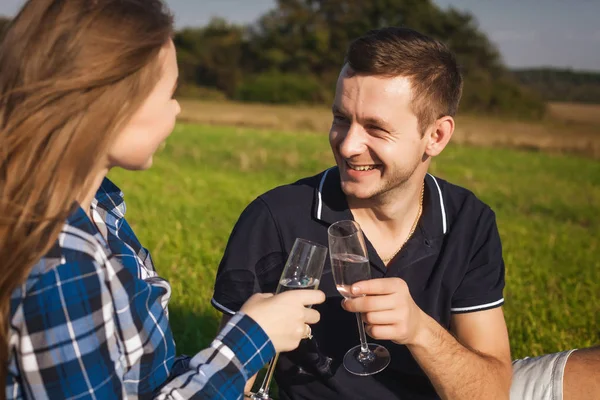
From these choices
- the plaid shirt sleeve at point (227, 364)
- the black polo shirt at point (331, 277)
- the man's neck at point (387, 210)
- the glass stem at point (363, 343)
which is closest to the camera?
the plaid shirt sleeve at point (227, 364)

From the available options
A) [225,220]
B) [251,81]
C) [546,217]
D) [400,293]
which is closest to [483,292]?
[400,293]

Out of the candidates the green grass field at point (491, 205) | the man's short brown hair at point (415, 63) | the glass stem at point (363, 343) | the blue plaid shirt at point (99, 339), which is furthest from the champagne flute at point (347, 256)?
the green grass field at point (491, 205)

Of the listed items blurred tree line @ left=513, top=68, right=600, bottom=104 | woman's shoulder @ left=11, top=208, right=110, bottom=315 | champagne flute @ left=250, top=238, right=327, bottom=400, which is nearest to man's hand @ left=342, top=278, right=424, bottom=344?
champagne flute @ left=250, top=238, right=327, bottom=400

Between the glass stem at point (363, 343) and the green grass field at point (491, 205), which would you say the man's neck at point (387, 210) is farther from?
the green grass field at point (491, 205)

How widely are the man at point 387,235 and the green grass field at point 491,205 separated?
225 cm

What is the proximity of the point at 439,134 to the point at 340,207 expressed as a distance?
656 mm

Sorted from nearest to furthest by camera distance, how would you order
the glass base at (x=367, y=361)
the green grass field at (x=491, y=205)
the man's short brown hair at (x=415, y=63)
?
the glass base at (x=367, y=361)
the man's short brown hair at (x=415, y=63)
the green grass field at (x=491, y=205)

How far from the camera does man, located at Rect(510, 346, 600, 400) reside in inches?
129

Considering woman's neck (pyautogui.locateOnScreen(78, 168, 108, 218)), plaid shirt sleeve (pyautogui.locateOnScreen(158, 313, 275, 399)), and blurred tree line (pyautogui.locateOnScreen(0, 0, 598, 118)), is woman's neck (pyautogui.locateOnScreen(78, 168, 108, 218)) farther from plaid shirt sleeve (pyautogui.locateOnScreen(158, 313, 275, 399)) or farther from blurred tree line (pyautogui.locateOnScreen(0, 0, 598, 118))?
blurred tree line (pyautogui.locateOnScreen(0, 0, 598, 118))

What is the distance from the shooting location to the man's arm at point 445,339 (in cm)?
248

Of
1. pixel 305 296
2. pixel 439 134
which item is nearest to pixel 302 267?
pixel 305 296

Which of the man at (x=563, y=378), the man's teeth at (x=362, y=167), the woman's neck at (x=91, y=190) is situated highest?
the woman's neck at (x=91, y=190)

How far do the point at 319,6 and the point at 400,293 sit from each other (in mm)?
64900

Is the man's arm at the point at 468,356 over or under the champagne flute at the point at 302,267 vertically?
under
